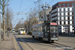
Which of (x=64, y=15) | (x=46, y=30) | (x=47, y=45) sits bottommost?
(x=47, y=45)

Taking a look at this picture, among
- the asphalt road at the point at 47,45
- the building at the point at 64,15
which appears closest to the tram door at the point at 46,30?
the asphalt road at the point at 47,45

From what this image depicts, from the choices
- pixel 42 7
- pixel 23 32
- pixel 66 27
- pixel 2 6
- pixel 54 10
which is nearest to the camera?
pixel 2 6

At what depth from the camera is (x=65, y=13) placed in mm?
74938

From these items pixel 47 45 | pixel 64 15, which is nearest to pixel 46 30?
pixel 47 45

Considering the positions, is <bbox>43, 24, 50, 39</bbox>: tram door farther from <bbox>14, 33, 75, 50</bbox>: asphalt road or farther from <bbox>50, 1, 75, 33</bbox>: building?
<bbox>50, 1, 75, 33</bbox>: building

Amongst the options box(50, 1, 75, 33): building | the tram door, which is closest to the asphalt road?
the tram door

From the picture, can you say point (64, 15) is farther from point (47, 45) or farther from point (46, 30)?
point (47, 45)

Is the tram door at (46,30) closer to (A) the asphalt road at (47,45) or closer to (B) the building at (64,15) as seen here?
(A) the asphalt road at (47,45)

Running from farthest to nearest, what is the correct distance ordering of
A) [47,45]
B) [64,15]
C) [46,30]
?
[64,15] < [46,30] < [47,45]

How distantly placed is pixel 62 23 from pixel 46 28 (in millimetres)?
59441

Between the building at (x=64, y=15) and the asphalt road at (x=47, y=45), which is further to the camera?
the building at (x=64, y=15)

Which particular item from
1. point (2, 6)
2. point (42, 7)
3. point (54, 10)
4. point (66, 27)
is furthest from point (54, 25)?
point (54, 10)

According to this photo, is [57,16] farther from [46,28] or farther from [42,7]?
[46,28]

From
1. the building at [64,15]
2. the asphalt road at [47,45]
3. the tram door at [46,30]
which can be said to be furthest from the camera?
the building at [64,15]
